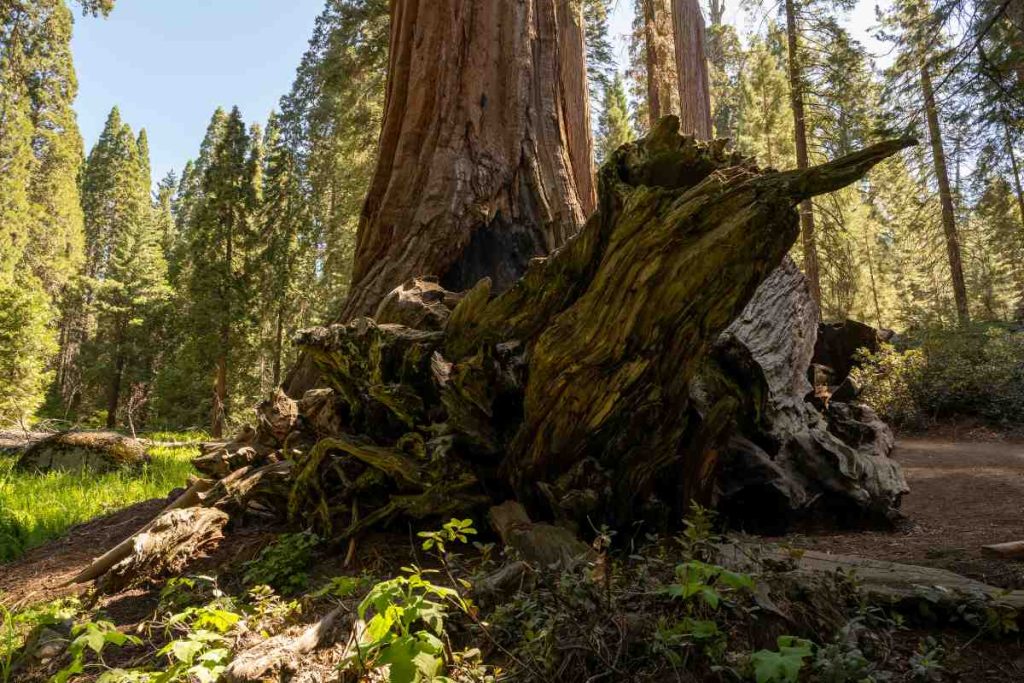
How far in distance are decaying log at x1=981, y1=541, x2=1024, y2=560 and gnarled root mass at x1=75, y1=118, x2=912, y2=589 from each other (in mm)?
1240

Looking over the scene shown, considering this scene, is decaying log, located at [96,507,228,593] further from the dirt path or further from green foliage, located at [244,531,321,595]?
the dirt path

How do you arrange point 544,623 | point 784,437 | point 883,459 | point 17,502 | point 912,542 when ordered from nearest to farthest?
point 544,623 < point 912,542 < point 784,437 < point 883,459 < point 17,502

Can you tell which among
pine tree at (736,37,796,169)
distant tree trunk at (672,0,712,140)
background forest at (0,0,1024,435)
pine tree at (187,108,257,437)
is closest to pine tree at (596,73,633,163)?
background forest at (0,0,1024,435)

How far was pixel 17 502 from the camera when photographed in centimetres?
527

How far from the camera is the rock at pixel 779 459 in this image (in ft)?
11.4

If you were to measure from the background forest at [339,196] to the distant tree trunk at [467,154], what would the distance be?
5.92 ft

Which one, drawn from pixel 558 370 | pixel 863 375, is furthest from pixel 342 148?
pixel 558 370

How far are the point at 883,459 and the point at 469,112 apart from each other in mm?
4278

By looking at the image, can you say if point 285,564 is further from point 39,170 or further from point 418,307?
point 39,170

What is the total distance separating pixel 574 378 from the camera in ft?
8.68

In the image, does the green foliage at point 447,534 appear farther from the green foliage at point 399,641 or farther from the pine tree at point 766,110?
the pine tree at point 766,110

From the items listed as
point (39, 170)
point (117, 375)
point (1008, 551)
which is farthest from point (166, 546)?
point (117, 375)

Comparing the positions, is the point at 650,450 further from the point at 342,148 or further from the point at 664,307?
the point at 342,148

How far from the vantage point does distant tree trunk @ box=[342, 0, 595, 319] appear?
4.62m
